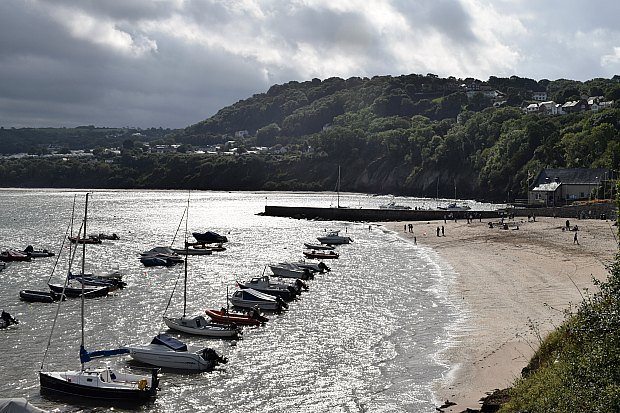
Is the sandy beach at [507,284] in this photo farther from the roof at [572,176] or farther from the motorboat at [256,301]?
the roof at [572,176]

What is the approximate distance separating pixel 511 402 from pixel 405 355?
11.3m

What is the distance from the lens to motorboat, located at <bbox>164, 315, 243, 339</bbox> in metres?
37.6

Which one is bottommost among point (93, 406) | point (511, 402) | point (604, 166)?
point (93, 406)

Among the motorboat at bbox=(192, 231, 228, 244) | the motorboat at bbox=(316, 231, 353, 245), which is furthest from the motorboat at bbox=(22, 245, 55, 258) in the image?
the motorboat at bbox=(316, 231, 353, 245)

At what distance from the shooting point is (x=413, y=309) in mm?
43750

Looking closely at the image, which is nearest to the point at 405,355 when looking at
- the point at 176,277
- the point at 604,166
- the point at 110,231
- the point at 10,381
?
the point at 10,381

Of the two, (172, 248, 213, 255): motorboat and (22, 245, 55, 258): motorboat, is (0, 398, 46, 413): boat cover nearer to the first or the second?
(172, 248, 213, 255): motorboat

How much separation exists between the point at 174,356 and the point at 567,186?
9830cm

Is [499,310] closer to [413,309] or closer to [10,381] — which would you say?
[413,309]

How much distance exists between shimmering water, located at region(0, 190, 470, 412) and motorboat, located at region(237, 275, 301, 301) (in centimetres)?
113

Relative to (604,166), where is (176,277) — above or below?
below

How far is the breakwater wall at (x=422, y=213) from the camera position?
294 feet

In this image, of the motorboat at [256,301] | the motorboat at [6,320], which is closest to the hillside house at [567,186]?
the motorboat at [256,301]

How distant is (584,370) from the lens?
62.4 feet
